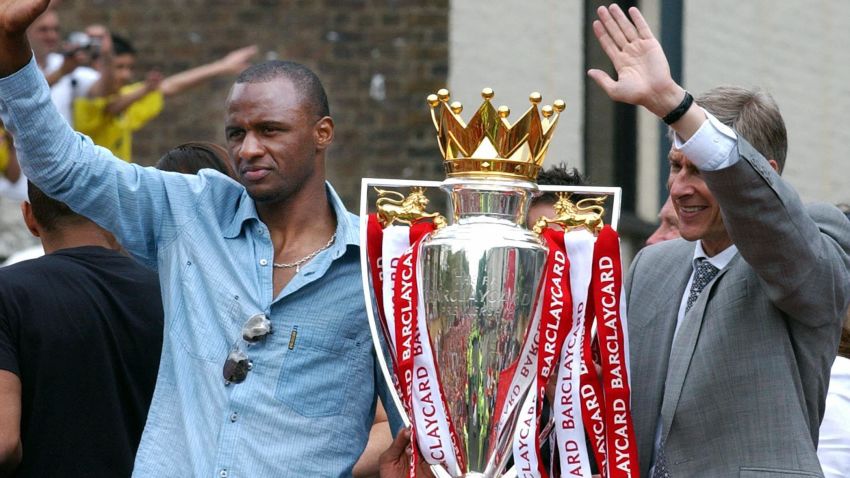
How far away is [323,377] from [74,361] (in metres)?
0.81

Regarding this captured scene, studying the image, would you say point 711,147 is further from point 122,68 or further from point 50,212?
point 122,68

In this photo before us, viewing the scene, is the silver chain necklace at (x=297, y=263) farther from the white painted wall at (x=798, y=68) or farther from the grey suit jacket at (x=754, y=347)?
the white painted wall at (x=798, y=68)

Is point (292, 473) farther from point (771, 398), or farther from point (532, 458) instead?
point (771, 398)

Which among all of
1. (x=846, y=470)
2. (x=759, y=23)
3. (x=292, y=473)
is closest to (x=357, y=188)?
(x=759, y=23)

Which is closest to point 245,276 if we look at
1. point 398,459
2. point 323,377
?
point 323,377

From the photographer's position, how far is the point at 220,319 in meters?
3.73

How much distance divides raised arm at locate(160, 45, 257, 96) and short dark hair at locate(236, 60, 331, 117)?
205 inches

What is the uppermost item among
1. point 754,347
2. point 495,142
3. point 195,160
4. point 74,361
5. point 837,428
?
point 495,142

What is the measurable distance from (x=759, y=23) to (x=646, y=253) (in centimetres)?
497

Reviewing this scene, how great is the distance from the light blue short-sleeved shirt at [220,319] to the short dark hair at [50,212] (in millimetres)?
575

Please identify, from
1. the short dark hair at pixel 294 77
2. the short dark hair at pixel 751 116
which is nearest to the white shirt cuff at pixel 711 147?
the short dark hair at pixel 751 116

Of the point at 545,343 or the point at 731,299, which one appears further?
the point at 731,299

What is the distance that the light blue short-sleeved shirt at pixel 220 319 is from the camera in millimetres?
3623

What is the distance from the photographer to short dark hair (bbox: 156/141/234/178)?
16.0 ft
